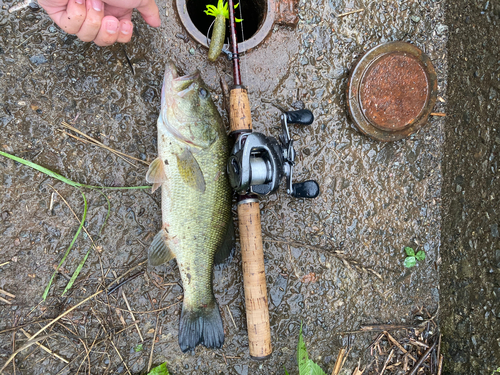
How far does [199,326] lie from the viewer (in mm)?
2535

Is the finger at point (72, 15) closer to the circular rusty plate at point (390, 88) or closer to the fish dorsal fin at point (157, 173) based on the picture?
the fish dorsal fin at point (157, 173)

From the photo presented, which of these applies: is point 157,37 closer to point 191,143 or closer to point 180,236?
point 191,143

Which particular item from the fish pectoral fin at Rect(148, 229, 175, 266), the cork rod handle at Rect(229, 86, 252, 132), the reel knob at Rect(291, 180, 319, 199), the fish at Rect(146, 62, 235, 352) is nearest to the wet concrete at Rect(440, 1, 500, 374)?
the reel knob at Rect(291, 180, 319, 199)

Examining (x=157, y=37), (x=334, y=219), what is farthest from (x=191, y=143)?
(x=334, y=219)

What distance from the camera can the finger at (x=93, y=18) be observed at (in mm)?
1996

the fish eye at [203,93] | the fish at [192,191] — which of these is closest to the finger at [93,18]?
the fish at [192,191]

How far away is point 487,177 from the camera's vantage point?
2645mm

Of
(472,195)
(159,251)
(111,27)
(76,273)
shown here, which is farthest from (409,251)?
(111,27)

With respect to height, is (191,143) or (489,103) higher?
(489,103)

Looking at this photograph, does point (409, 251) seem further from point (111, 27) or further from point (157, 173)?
point (111, 27)

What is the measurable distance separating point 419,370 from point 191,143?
286 centimetres

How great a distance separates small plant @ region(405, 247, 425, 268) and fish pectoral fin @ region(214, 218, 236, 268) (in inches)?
64.3

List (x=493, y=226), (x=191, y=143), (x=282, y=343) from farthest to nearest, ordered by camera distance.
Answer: (x=282, y=343) < (x=493, y=226) < (x=191, y=143)

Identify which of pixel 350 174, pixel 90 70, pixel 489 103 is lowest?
pixel 350 174
